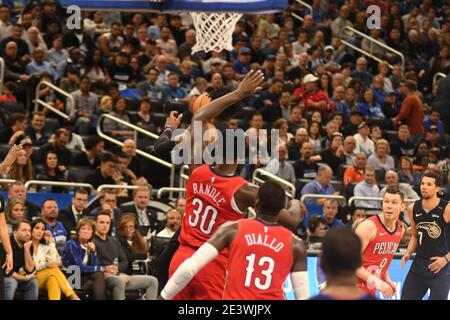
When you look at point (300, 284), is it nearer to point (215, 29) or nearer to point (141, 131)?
point (215, 29)

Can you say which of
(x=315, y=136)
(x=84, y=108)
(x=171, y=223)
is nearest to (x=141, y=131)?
(x=84, y=108)

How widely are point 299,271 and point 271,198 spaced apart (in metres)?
0.50

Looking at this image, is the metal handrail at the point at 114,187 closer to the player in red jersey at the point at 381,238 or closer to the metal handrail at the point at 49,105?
the metal handrail at the point at 49,105

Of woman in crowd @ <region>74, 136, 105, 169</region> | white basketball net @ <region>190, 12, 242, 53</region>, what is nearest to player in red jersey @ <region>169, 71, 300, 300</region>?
white basketball net @ <region>190, 12, 242, 53</region>

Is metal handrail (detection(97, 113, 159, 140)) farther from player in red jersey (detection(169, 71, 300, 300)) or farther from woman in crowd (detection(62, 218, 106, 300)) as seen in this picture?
player in red jersey (detection(169, 71, 300, 300))

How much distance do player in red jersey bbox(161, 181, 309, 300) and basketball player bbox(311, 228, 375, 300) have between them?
4.47 feet

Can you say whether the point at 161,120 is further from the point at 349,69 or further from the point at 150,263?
the point at 349,69

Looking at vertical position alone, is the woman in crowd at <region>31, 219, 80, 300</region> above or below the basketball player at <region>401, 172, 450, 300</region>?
below

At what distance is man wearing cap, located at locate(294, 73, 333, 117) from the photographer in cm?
1780

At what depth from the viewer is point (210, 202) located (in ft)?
26.3

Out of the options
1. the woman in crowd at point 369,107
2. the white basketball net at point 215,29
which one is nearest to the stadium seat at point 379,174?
the woman in crowd at point 369,107

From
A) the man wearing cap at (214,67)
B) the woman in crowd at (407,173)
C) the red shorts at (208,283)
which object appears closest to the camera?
the red shorts at (208,283)

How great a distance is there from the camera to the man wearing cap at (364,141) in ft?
55.9

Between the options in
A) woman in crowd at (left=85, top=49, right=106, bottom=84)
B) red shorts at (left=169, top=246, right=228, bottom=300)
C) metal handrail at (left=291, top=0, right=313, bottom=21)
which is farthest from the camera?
metal handrail at (left=291, top=0, right=313, bottom=21)
